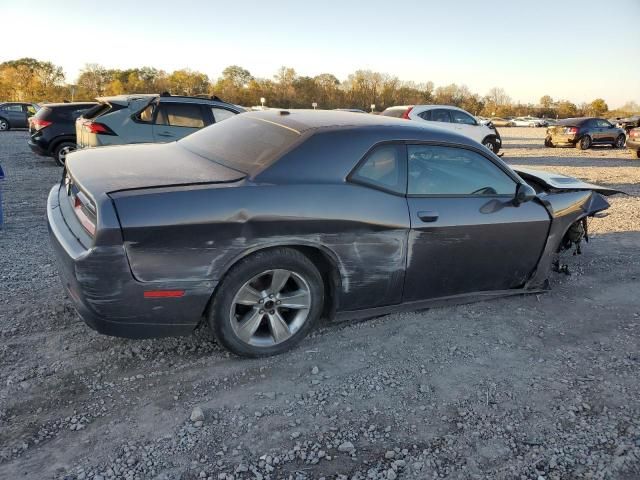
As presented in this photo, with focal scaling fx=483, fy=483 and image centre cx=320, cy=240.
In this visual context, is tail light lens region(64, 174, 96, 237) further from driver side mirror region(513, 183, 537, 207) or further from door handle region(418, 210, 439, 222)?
driver side mirror region(513, 183, 537, 207)

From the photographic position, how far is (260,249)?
3.01 metres

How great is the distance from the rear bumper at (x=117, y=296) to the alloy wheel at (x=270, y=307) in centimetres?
27

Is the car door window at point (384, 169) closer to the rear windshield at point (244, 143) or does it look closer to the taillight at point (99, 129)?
the rear windshield at point (244, 143)

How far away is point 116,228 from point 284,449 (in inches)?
57.4

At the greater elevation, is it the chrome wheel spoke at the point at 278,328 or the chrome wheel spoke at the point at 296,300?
the chrome wheel spoke at the point at 296,300

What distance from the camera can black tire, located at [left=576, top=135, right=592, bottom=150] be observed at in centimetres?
1923

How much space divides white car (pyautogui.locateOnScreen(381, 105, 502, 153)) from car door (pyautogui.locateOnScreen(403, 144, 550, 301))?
10.0 meters

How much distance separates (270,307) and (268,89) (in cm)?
7698

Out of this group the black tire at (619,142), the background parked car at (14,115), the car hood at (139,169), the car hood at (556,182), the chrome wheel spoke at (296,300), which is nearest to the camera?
the car hood at (139,169)

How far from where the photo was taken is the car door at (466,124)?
14.7 meters

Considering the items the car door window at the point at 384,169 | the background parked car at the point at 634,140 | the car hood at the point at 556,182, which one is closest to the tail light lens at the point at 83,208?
the car door window at the point at 384,169

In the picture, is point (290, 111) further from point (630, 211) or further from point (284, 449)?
point (630, 211)

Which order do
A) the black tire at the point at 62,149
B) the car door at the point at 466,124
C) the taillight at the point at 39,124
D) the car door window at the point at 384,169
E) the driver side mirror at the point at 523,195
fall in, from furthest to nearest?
the car door at the point at 466,124 < the black tire at the point at 62,149 < the taillight at the point at 39,124 < the driver side mirror at the point at 523,195 < the car door window at the point at 384,169

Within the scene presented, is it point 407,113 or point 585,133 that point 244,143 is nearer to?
point 407,113
